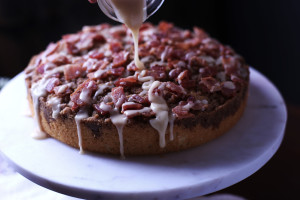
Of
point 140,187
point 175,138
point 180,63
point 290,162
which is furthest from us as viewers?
point 290,162

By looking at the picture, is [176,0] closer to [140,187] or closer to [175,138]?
[175,138]

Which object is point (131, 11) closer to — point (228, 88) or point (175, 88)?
point (175, 88)

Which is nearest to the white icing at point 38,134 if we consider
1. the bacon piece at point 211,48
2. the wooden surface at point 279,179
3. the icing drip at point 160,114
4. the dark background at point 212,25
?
the icing drip at point 160,114

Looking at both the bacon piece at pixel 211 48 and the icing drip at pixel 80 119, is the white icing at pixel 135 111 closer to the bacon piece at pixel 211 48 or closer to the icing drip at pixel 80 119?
→ the icing drip at pixel 80 119

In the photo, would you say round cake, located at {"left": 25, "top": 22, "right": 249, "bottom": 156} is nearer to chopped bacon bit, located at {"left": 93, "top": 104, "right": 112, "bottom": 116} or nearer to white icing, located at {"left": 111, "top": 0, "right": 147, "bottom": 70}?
chopped bacon bit, located at {"left": 93, "top": 104, "right": 112, "bottom": 116}

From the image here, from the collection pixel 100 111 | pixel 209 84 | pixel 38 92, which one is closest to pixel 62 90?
pixel 38 92

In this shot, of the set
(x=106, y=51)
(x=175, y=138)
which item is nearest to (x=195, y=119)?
(x=175, y=138)
